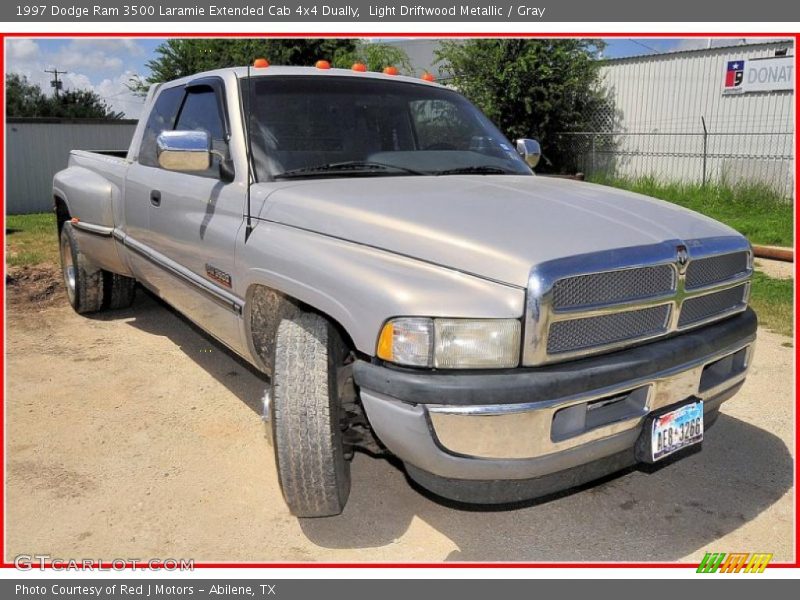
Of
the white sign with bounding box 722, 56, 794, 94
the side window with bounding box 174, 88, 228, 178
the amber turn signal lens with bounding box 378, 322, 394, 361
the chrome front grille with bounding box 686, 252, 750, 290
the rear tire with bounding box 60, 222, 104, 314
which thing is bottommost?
the rear tire with bounding box 60, 222, 104, 314

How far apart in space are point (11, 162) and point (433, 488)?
18.3 m

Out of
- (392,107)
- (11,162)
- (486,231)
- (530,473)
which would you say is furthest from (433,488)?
(11,162)

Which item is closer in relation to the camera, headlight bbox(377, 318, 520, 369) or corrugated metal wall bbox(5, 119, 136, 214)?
headlight bbox(377, 318, 520, 369)

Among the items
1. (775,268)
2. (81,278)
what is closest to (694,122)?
(775,268)

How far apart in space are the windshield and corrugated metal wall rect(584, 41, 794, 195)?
10.9 metres

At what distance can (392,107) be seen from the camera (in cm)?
395

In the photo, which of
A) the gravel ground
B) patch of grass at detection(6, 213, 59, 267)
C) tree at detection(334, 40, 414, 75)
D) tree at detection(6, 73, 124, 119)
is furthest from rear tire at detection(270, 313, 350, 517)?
tree at detection(6, 73, 124, 119)

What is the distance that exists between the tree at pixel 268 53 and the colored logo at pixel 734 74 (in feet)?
23.7

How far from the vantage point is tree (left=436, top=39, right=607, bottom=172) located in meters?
15.2

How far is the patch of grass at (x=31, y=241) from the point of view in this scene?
29.1 ft

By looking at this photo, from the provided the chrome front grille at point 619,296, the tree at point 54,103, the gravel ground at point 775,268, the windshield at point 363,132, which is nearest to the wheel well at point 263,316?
the windshield at point 363,132

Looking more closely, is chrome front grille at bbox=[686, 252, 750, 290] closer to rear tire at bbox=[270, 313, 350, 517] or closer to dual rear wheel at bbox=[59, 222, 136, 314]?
rear tire at bbox=[270, 313, 350, 517]

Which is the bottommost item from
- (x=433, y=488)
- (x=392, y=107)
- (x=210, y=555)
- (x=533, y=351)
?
(x=210, y=555)

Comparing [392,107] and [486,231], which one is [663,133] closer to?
[392,107]
